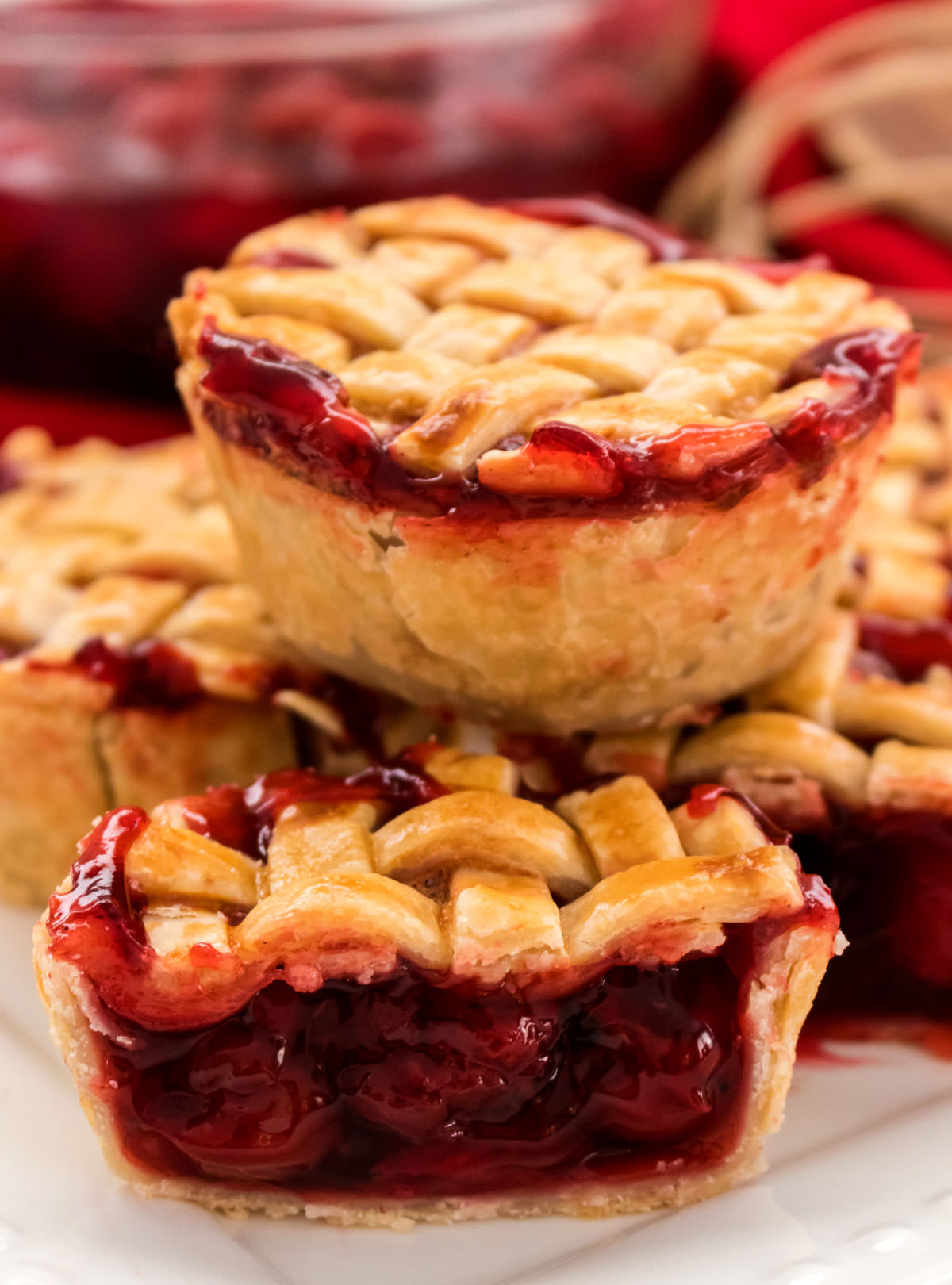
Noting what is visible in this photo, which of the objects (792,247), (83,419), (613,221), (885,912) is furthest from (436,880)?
(792,247)

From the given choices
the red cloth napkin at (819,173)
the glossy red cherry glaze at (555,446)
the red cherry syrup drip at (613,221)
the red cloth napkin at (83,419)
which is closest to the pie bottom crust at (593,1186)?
the glossy red cherry glaze at (555,446)

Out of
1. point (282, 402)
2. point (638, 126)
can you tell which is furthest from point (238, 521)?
point (638, 126)

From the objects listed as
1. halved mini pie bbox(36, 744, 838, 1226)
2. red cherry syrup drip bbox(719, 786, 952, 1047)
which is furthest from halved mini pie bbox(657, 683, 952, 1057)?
halved mini pie bbox(36, 744, 838, 1226)

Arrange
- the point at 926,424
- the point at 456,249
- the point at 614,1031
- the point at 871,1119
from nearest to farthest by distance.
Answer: the point at 614,1031
the point at 871,1119
the point at 456,249
the point at 926,424

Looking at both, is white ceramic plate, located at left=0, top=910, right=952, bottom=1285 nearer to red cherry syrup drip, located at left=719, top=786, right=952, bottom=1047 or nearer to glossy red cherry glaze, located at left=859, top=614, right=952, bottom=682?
red cherry syrup drip, located at left=719, top=786, right=952, bottom=1047

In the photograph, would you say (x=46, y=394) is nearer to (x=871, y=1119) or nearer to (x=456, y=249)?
(x=456, y=249)

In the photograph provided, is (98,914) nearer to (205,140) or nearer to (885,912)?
(885,912)
